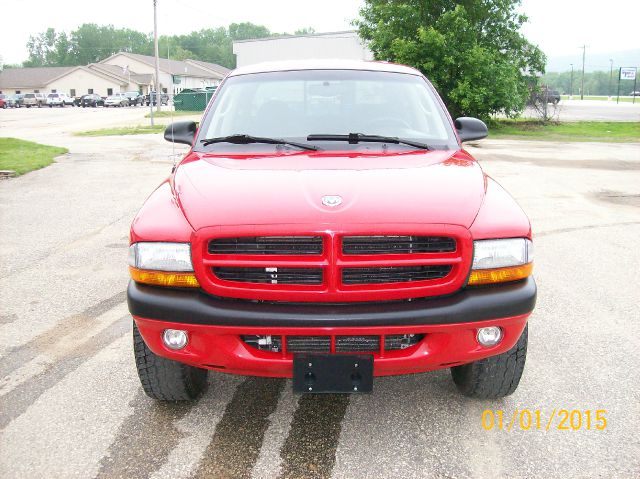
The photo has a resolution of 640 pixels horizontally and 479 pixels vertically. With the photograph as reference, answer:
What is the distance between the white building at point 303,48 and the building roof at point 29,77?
146 feet

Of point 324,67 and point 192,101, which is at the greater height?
point 192,101

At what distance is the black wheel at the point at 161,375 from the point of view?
2932 millimetres

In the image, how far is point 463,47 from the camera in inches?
875

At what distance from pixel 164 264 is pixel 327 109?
166cm

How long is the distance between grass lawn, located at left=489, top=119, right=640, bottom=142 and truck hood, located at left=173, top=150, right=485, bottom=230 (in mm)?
19244

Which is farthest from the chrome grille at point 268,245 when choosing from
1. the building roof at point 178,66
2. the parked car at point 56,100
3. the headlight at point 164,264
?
the building roof at point 178,66

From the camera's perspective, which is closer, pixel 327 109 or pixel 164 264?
pixel 164 264

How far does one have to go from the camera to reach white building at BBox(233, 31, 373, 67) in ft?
164

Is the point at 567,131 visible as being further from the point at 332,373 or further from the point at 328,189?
the point at 332,373

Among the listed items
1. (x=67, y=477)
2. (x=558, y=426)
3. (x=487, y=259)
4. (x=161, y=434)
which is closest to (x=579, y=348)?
(x=558, y=426)

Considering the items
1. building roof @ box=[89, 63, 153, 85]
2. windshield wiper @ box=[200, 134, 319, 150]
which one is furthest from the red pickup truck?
building roof @ box=[89, 63, 153, 85]

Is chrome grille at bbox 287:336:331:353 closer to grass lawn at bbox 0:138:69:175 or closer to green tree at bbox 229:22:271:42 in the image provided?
grass lawn at bbox 0:138:69:175

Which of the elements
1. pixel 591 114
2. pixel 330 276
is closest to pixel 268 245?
pixel 330 276
